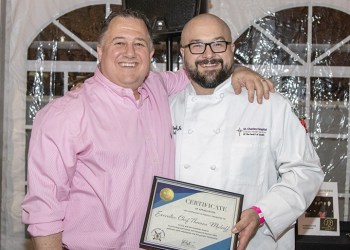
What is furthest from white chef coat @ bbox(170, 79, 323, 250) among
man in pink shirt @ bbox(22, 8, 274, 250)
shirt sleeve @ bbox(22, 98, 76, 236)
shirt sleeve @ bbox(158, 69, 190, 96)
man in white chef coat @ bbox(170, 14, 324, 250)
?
shirt sleeve @ bbox(22, 98, 76, 236)

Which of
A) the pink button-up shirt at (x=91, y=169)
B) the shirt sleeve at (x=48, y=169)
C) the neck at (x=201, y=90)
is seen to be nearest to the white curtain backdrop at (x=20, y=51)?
the neck at (x=201, y=90)

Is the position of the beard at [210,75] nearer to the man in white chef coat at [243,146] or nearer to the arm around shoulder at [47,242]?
the man in white chef coat at [243,146]

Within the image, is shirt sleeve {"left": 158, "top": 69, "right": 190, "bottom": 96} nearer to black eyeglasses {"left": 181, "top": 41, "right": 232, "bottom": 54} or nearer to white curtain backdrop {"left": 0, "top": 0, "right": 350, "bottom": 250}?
black eyeglasses {"left": 181, "top": 41, "right": 232, "bottom": 54}

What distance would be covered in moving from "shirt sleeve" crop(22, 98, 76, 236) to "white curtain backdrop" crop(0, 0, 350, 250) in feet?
6.63

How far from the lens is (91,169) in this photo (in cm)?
175

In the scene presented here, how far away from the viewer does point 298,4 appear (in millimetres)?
3531

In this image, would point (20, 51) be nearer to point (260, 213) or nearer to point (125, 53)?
point (125, 53)

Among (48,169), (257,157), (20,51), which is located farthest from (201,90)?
(20,51)

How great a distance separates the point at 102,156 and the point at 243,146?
0.56 metres

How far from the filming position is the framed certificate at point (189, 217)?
1686mm

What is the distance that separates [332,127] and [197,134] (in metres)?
1.93

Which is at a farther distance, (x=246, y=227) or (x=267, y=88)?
(x=267, y=88)

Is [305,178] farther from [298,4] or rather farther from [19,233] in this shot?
[19,233]

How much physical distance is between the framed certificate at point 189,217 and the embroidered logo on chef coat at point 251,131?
0.31 meters
